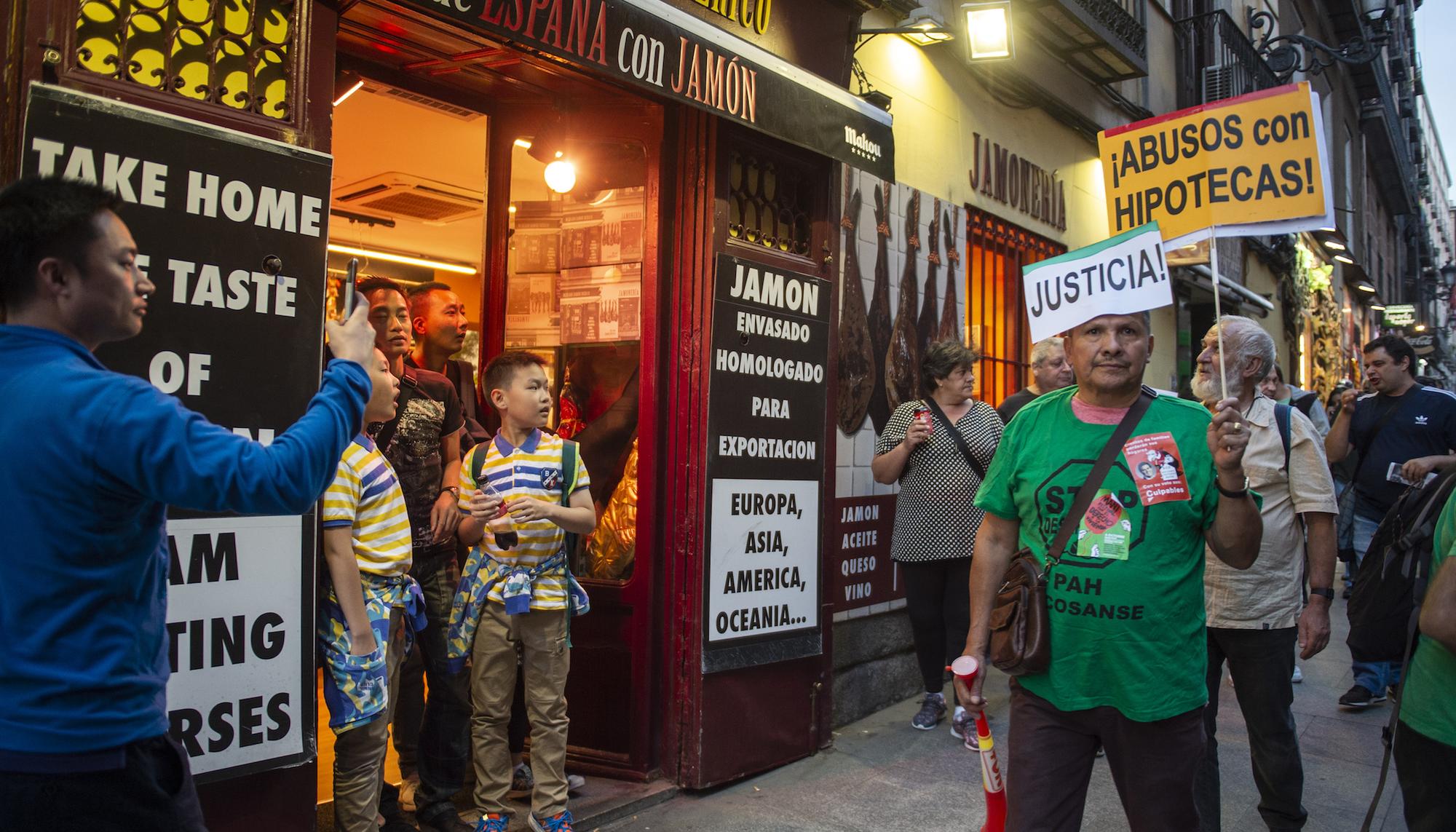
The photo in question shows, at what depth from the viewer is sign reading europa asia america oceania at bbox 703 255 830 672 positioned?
4984mm

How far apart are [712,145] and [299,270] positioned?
2.35m

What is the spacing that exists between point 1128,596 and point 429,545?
276 centimetres

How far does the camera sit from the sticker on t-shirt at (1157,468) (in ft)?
9.41

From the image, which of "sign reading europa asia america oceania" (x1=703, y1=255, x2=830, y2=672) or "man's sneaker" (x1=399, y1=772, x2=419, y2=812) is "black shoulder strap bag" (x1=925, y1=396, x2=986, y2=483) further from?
"man's sneaker" (x1=399, y1=772, x2=419, y2=812)

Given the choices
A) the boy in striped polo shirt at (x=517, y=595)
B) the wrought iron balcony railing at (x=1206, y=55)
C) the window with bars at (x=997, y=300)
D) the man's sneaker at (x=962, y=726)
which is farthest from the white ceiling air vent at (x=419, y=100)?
the wrought iron balcony railing at (x=1206, y=55)

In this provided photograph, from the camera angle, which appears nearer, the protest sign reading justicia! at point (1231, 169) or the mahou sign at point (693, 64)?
the mahou sign at point (693, 64)

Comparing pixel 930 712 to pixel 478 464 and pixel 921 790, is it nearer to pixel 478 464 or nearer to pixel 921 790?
pixel 921 790

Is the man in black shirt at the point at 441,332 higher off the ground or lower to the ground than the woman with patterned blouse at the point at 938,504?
higher

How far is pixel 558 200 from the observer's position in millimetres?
5441

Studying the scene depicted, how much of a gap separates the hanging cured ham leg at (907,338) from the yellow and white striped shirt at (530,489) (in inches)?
127

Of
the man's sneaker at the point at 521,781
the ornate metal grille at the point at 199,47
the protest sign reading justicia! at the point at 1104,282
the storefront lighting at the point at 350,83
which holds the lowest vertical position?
the man's sneaker at the point at 521,781

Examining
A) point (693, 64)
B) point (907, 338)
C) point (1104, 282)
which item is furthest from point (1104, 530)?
point (907, 338)

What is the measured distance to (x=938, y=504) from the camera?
5.98 m

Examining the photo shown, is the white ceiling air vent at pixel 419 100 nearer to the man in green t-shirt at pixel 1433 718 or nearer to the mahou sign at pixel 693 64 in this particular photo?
the mahou sign at pixel 693 64
